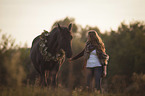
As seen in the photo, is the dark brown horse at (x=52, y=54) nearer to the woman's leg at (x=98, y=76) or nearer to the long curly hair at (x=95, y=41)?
the long curly hair at (x=95, y=41)

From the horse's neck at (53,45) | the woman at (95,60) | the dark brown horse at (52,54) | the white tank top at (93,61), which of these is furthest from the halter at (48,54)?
the white tank top at (93,61)

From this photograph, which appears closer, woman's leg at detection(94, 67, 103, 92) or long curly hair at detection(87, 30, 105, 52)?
woman's leg at detection(94, 67, 103, 92)

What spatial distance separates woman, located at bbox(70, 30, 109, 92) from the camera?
620 centimetres

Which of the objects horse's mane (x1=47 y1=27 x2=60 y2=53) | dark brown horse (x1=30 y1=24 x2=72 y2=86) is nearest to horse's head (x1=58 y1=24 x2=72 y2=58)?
dark brown horse (x1=30 y1=24 x2=72 y2=86)

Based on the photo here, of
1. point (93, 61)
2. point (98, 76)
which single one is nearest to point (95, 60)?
point (93, 61)

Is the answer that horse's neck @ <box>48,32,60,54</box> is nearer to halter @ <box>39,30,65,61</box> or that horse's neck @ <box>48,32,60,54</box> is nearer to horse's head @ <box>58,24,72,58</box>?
halter @ <box>39,30,65,61</box>

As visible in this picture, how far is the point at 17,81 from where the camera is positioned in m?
2.22

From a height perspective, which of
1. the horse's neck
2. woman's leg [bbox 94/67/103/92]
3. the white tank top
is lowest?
woman's leg [bbox 94/67/103/92]

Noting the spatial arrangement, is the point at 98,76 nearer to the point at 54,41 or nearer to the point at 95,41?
the point at 95,41

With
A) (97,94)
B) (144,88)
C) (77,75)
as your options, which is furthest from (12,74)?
(77,75)

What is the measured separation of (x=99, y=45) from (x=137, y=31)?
98.9 ft

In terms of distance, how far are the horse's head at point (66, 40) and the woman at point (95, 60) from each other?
911 millimetres

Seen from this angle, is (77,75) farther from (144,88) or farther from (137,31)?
(144,88)

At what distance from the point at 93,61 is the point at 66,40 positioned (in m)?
1.27
